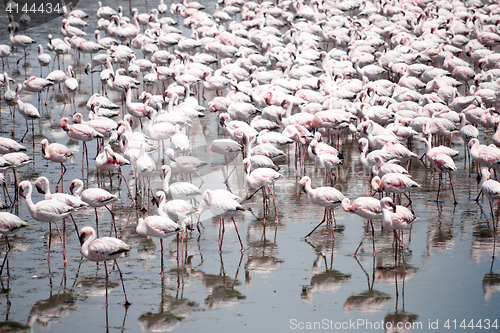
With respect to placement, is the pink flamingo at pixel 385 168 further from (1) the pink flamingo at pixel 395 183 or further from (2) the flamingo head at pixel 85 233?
(2) the flamingo head at pixel 85 233

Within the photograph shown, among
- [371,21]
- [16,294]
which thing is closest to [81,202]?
[16,294]

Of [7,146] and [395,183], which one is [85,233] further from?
[395,183]

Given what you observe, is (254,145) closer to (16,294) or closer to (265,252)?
(265,252)

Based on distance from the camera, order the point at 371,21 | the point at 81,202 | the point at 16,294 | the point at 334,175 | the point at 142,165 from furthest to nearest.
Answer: the point at 371,21
the point at 334,175
the point at 142,165
the point at 81,202
the point at 16,294

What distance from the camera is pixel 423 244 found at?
32.3 ft

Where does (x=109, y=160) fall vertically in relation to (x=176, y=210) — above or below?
above

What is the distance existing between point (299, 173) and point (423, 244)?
429 centimetres

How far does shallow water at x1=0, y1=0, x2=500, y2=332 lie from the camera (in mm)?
7637

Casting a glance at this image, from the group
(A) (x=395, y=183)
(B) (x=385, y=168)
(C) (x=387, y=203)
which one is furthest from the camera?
(B) (x=385, y=168)

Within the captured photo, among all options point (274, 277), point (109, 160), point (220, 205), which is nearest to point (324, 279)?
point (274, 277)

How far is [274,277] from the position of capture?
8.80 m

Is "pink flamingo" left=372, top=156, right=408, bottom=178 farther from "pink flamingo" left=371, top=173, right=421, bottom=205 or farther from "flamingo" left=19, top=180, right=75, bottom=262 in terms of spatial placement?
"flamingo" left=19, top=180, right=75, bottom=262

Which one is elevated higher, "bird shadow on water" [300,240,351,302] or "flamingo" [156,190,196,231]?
"flamingo" [156,190,196,231]

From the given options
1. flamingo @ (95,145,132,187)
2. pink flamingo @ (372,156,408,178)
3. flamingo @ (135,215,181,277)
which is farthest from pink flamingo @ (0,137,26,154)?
pink flamingo @ (372,156,408,178)
